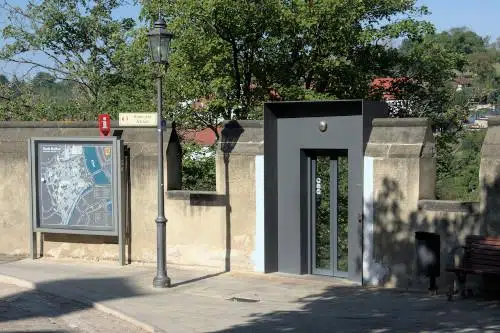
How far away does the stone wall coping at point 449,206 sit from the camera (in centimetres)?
959

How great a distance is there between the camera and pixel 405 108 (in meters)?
16.4

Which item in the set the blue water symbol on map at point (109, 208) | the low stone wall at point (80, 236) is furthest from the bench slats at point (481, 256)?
the blue water symbol on map at point (109, 208)

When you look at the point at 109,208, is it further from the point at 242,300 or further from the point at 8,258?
the point at 242,300

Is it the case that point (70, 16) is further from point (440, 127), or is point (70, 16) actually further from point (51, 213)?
point (440, 127)

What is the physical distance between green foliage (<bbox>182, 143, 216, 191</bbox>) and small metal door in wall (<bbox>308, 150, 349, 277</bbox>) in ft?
13.0

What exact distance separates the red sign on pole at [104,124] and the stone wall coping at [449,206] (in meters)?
5.87

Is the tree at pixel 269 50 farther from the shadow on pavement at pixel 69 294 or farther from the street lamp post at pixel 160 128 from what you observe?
the shadow on pavement at pixel 69 294

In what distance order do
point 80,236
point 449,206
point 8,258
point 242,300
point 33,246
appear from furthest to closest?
point 8,258, point 33,246, point 80,236, point 242,300, point 449,206

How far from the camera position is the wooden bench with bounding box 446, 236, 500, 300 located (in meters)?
9.04

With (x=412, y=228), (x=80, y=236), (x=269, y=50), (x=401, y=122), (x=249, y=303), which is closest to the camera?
(x=249, y=303)

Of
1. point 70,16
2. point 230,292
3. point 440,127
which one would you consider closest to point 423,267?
point 230,292

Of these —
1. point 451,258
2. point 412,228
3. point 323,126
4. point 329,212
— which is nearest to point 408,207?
point 412,228

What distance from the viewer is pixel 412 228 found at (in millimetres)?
10109

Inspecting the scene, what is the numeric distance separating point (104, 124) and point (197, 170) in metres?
2.97
